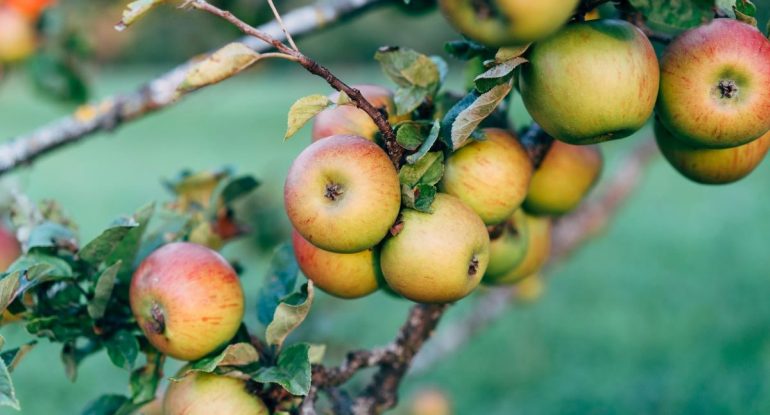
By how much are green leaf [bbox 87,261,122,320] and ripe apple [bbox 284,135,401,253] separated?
265mm

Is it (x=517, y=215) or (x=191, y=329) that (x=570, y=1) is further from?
(x=191, y=329)

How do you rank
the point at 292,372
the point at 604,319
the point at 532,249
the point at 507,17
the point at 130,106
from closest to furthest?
the point at 507,17
the point at 292,372
the point at 532,249
the point at 130,106
the point at 604,319

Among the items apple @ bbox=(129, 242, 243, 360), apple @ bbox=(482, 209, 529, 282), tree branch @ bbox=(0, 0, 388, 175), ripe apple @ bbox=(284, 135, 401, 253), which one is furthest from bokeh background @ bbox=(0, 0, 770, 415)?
ripe apple @ bbox=(284, 135, 401, 253)

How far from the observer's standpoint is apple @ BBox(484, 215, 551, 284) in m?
1.16

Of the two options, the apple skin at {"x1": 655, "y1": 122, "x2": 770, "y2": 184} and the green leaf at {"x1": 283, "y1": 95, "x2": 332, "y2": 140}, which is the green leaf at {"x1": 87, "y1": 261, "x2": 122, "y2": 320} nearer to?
the green leaf at {"x1": 283, "y1": 95, "x2": 332, "y2": 140}

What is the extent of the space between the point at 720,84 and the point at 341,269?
Result: 1.61 ft

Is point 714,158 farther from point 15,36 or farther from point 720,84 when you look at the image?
point 15,36

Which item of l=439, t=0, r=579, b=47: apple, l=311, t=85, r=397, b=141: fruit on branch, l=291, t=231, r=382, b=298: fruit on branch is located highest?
l=439, t=0, r=579, b=47: apple

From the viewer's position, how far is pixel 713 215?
15.0ft

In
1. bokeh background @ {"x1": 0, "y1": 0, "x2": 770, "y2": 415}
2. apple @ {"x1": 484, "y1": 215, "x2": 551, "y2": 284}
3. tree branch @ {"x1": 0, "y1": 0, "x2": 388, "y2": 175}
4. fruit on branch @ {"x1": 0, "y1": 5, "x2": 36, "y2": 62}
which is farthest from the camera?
bokeh background @ {"x1": 0, "y1": 0, "x2": 770, "y2": 415}

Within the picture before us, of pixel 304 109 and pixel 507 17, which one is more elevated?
pixel 507 17

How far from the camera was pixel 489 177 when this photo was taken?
36.4 inches

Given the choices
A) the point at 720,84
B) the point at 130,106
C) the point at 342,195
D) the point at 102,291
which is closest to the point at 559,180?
the point at 720,84

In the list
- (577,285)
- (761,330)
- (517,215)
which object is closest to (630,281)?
(577,285)
